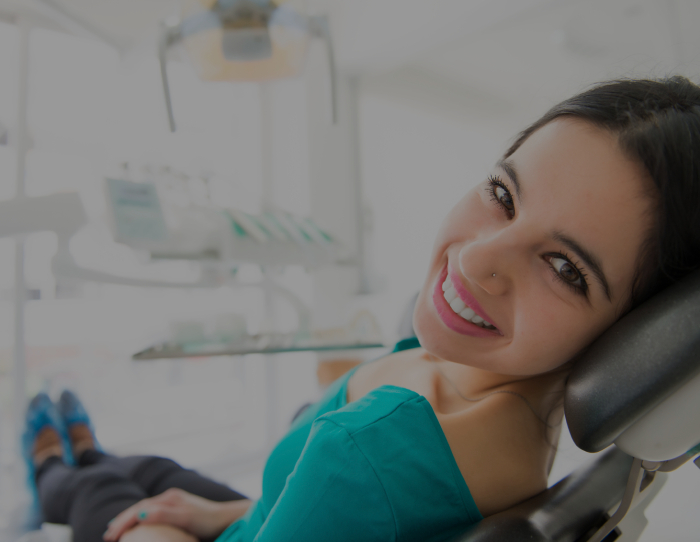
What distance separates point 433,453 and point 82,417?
173 cm

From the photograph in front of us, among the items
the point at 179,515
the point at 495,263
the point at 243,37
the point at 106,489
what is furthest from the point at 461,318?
the point at 106,489

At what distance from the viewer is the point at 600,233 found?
59 centimetres

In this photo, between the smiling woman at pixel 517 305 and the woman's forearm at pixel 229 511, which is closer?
the smiling woman at pixel 517 305

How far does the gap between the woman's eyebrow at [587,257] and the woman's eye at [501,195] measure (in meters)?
0.12

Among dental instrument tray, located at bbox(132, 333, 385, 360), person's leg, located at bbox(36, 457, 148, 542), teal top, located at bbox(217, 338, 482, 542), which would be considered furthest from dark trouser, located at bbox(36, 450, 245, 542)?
teal top, located at bbox(217, 338, 482, 542)

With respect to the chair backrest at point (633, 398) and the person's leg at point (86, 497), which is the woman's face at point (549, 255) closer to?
the chair backrest at point (633, 398)

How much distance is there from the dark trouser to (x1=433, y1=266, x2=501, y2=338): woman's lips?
0.90m

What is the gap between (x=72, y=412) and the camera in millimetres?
1833

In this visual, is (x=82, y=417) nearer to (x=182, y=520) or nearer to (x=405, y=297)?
(x=182, y=520)

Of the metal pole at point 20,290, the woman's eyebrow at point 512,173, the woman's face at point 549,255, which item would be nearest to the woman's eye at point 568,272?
the woman's face at point 549,255

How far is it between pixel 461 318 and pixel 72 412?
1777 millimetres

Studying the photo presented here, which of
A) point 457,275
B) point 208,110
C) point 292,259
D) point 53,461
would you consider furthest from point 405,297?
point 457,275

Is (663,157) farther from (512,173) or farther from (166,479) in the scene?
(166,479)

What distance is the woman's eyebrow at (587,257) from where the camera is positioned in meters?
0.60
